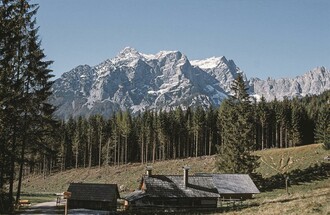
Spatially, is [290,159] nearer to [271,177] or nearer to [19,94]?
[271,177]

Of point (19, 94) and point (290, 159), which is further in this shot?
point (290, 159)

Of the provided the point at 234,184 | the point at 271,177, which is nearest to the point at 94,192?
the point at 234,184

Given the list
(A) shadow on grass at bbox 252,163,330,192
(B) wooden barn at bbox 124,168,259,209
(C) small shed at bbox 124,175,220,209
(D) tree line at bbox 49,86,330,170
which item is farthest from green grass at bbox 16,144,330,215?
(D) tree line at bbox 49,86,330,170

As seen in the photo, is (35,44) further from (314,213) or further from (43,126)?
(314,213)

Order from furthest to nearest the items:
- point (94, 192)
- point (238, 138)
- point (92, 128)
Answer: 1. point (92, 128)
2. point (238, 138)
3. point (94, 192)

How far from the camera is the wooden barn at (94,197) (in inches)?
1764

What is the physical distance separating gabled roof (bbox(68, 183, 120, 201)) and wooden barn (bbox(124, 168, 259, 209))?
203cm

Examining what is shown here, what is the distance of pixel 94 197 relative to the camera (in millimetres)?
45094

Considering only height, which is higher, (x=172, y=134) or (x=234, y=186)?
(x=172, y=134)

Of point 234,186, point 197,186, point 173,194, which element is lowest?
point 173,194

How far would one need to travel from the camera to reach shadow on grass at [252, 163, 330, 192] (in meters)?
55.9

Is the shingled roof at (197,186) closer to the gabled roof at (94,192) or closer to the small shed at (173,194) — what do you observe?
the small shed at (173,194)

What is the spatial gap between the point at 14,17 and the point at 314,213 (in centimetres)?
2429

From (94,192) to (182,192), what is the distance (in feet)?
35.1
